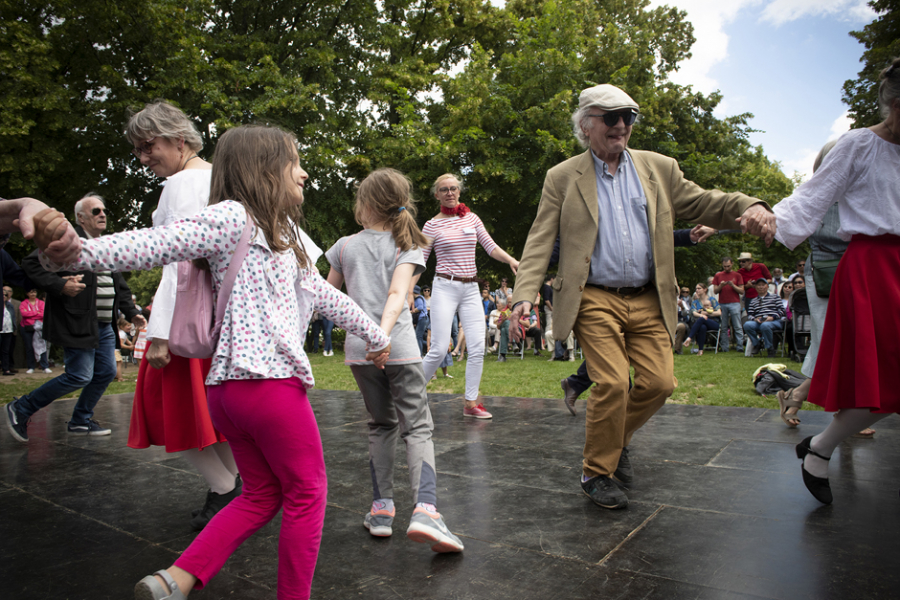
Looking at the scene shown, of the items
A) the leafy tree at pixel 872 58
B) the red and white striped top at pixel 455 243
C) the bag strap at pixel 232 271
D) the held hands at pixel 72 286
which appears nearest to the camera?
the bag strap at pixel 232 271

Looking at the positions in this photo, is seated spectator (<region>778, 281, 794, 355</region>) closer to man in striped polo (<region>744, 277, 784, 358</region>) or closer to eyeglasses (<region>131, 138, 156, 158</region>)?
man in striped polo (<region>744, 277, 784, 358</region>)

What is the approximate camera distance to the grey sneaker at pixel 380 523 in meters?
2.86

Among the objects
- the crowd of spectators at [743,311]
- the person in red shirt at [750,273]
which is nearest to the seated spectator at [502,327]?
the crowd of spectators at [743,311]

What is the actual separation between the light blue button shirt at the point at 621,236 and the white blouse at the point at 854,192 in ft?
2.16

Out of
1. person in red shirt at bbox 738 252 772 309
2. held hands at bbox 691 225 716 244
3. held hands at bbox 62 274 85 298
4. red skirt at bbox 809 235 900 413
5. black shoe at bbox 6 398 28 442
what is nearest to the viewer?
red skirt at bbox 809 235 900 413

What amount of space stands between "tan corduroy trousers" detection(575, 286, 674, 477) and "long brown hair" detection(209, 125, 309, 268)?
1763 mm

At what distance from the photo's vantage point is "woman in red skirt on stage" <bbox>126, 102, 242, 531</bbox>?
287 centimetres

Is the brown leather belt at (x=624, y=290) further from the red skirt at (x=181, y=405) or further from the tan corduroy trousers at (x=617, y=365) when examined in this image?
the red skirt at (x=181, y=405)

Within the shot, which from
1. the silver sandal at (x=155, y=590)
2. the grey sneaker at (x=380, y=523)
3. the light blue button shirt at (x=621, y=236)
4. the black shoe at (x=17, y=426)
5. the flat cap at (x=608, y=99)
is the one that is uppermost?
the flat cap at (x=608, y=99)

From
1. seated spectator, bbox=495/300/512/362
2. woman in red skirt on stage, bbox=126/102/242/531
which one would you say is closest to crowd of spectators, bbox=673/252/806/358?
seated spectator, bbox=495/300/512/362

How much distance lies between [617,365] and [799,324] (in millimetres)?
8775

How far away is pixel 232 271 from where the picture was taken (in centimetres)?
195

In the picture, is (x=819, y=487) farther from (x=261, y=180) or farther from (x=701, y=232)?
(x=261, y=180)

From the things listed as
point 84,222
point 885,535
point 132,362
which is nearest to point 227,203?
point 885,535
